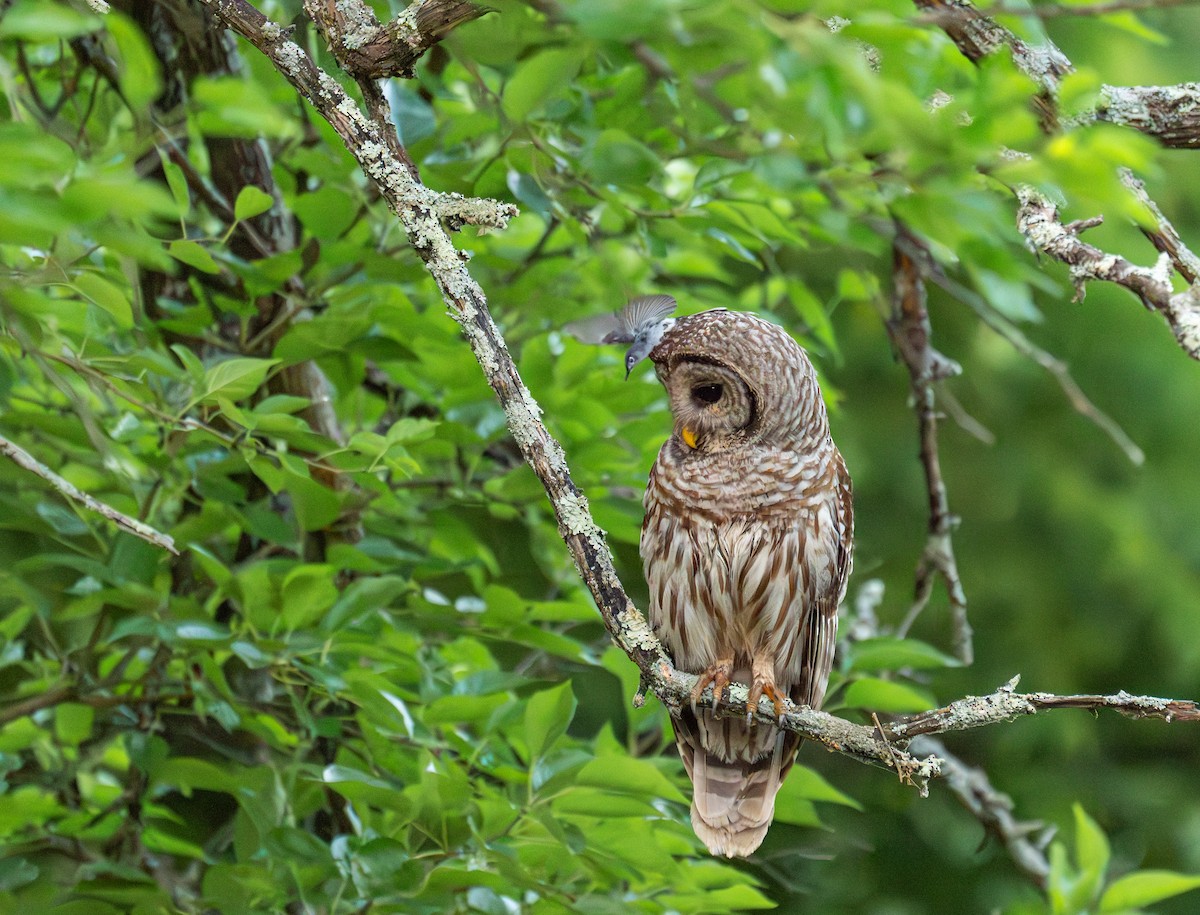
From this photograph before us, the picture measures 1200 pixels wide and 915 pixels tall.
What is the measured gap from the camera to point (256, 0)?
2.55m

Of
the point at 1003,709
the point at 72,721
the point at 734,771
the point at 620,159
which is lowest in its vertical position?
the point at 72,721

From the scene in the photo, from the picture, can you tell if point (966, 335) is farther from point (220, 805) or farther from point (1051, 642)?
point (220, 805)

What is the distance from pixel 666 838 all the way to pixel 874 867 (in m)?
3.71

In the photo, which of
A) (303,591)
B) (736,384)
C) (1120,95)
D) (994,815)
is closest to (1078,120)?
(1120,95)

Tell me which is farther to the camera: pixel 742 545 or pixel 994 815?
pixel 994 815

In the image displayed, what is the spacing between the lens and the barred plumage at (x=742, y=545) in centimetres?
208

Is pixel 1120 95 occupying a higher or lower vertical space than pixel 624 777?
higher

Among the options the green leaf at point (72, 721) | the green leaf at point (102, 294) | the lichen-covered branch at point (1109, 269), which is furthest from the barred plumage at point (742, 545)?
the green leaf at point (72, 721)

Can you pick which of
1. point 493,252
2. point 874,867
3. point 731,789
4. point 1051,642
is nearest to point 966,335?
point 1051,642

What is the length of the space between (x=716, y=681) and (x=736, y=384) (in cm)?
51

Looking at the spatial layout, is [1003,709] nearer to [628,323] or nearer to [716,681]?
[716,681]

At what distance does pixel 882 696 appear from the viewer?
241 centimetres

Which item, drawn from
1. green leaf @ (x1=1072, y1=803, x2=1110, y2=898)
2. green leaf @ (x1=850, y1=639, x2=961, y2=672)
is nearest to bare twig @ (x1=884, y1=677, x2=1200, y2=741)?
green leaf @ (x1=1072, y1=803, x2=1110, y2=898)

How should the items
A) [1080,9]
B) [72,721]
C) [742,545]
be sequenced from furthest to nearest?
[72,721]
[742,545]
[1080,9]
